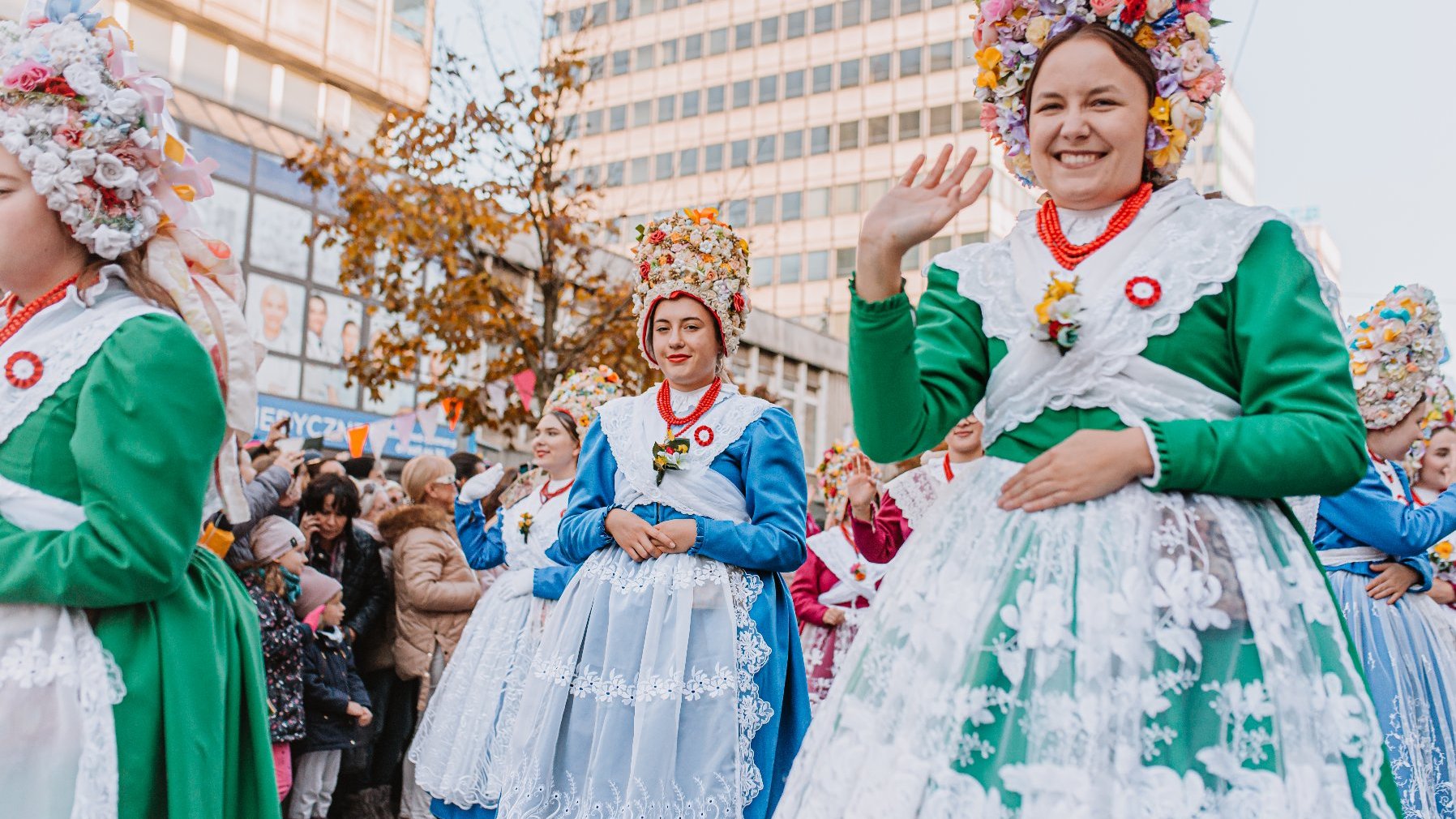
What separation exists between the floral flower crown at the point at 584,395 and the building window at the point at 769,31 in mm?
42446

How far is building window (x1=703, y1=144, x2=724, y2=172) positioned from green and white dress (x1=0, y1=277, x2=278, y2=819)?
4559 centimetres

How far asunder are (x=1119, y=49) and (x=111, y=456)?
2135mm

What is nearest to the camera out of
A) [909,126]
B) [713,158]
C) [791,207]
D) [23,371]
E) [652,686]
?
[23,371]

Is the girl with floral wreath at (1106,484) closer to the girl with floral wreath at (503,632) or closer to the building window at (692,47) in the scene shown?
the girl with floral wreath at (503,632)

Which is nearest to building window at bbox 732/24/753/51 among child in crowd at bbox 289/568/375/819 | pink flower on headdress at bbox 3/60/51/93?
child in crowd at bbox 289/568/375/819

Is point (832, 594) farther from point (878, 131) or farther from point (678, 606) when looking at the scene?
point (878, 131)

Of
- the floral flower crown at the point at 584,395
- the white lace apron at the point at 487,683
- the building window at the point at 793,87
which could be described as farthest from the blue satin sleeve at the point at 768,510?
the building window at the point at 793,87

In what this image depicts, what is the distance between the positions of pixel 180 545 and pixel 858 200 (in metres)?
43.4

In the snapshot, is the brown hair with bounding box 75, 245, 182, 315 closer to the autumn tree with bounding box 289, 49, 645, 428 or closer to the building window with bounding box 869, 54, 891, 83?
the autumn tree with bounding box 289, 49, 645, 428

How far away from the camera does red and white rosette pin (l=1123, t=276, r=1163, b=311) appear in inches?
85.8

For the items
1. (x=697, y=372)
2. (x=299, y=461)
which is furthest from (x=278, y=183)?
Result: (x=697, y=372)

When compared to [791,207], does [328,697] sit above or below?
below

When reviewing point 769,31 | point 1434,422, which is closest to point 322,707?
point 1434,422

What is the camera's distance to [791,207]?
152ft
